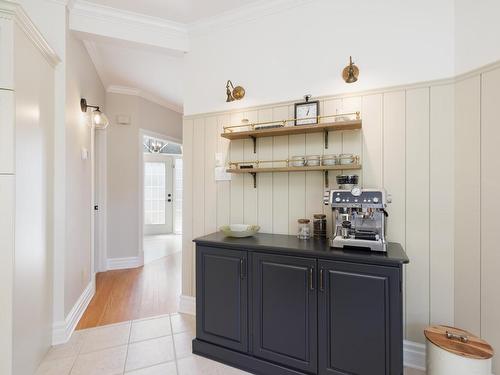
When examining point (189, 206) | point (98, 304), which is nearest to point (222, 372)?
point (189, 206)

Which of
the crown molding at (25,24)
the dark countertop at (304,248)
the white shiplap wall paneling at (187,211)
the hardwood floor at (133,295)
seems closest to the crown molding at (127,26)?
the crown molding at (25,24)

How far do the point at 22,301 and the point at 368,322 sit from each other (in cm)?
212

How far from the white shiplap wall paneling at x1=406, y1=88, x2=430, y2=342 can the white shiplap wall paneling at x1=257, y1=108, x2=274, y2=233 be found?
3.53ft

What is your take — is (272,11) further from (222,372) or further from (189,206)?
(222,372)

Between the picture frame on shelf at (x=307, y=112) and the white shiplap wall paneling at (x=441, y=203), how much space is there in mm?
811

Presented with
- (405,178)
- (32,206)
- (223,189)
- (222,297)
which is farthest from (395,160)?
(32,206)

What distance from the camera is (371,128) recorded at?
2.07 meters

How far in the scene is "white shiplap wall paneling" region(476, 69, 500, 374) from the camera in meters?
1.67

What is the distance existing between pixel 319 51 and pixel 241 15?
89cm

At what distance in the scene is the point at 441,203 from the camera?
1.90 metres

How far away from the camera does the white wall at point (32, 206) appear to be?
1631 millimetres

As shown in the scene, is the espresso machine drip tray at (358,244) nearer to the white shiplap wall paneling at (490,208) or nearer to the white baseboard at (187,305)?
the white shiplap wall paneling at (490,208)

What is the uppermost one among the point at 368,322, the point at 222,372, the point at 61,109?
the point at 61,109

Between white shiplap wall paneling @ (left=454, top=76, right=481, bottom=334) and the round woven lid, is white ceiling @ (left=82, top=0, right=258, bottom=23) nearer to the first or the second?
white shiplap wall paneling @ (left=454, top=76, right=481, bottom=334)
